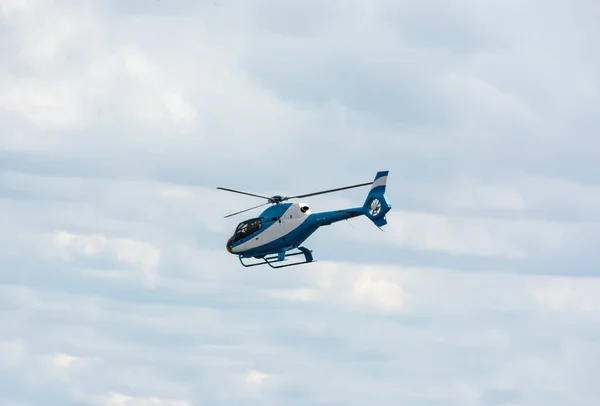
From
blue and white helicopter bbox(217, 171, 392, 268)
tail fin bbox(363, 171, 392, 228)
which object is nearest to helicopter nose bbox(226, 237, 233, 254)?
blue and white helicopter bbox(217, 171, 392, 268)

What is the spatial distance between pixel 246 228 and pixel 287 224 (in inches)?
254

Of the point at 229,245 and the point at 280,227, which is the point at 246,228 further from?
the point at 280,227

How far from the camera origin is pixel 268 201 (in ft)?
557

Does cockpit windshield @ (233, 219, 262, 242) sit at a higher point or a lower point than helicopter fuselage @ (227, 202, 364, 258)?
higher

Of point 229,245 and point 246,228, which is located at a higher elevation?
point 246,228

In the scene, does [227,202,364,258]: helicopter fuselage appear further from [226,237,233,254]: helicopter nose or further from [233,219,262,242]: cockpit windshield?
[226,237,233,254]: helicopter nose

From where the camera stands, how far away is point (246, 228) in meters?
171

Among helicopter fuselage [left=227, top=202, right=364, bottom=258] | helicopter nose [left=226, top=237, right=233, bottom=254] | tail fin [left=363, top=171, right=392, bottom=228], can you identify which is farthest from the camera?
helicopter nose [left=226, top=237, right=233, bottom=254]

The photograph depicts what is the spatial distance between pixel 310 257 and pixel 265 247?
5.01 m

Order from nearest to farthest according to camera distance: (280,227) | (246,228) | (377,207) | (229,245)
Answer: (377,207) → (280,227) → (246,228) → (229,245)

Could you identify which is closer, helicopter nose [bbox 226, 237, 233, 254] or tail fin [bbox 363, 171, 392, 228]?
tail fin [bbox 363, 171, 392, 228]

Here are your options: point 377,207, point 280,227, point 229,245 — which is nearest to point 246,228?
point 229,245

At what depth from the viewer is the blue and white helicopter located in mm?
159625

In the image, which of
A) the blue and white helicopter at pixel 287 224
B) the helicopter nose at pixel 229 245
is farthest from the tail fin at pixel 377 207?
the helicopter nose at pixel 229 245
